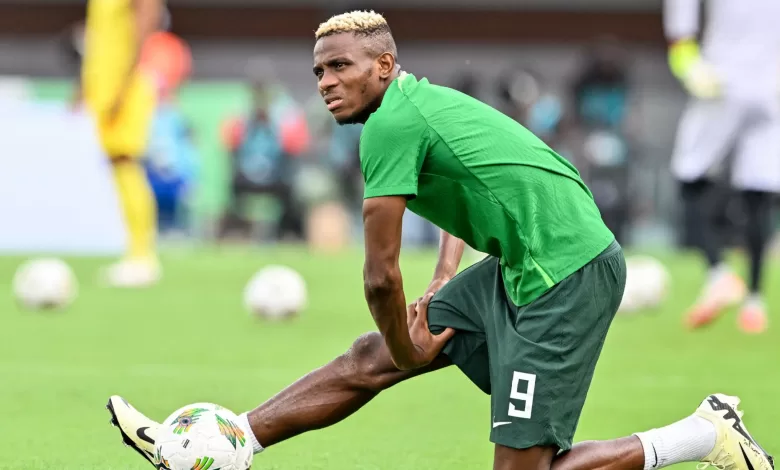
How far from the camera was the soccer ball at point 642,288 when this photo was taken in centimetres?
1214

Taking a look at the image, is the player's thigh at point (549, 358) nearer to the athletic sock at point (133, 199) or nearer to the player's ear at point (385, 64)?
the player's ear at point (385, 64)

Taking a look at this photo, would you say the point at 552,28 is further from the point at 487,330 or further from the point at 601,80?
the point at 487,330

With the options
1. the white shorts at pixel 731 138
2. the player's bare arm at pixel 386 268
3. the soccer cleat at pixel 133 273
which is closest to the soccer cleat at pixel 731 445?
the player's bare arm at pixel 386 268

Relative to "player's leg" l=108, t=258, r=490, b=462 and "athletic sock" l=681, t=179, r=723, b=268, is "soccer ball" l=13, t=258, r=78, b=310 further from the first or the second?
"player's leg" l=108, t=258, r=490, b=462

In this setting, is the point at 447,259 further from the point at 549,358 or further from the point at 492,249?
the point at 549,358

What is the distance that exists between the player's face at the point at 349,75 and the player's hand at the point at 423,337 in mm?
799

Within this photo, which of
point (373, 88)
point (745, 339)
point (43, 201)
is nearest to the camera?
point (373, 88)

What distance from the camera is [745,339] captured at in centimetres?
1058

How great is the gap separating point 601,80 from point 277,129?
4730 millimetres

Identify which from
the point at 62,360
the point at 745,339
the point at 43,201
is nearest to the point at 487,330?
the point at 62,360

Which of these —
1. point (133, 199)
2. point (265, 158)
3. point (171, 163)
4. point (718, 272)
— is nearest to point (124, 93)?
point (133, 199)

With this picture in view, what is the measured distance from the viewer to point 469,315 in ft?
16.9

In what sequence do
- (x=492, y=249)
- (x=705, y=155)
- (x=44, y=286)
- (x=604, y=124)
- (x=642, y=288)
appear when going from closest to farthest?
(x=492, y=249) → (x=705, y=155) → (x=44, y=286) → (x=642, y=288) → (x=604, y=124)

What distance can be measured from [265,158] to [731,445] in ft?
49.5
